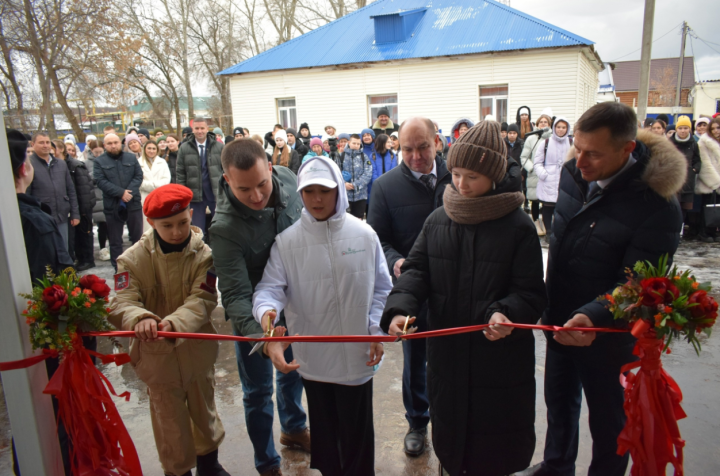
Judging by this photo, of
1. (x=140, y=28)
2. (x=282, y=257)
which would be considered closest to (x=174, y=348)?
(x=282, y=257)

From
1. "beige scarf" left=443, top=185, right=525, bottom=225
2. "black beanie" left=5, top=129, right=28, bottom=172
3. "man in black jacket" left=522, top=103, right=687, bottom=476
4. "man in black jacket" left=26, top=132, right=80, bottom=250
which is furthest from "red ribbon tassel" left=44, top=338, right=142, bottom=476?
"man in black jacket" left=26, top=132, right=80, bottom=250

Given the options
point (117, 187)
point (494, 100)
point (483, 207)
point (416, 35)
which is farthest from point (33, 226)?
point (416, 35)

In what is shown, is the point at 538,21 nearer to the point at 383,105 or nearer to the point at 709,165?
the point at 383,105

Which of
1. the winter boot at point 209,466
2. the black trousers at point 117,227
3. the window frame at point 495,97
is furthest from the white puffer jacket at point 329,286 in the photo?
the window frame at point 495,97

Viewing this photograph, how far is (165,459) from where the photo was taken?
262cm

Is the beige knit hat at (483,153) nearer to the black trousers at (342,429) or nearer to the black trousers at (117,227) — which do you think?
the black trousers at (342,429)

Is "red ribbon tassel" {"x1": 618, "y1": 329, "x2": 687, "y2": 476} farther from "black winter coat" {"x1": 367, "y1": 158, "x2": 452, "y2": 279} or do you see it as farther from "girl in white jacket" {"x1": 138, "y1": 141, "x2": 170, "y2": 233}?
"girl in white jacket" {"x1": 138, "y1": 141, "x2": 170, "y2": 233}

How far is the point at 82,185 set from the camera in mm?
7855

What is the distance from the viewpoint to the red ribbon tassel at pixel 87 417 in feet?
7.20

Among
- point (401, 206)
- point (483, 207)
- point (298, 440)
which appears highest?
point (483, 207)

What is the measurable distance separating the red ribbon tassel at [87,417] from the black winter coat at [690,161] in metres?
9.10

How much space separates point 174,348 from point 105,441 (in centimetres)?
54

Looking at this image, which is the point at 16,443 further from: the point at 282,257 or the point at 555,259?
the point at 555,259

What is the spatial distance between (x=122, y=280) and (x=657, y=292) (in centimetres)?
259
